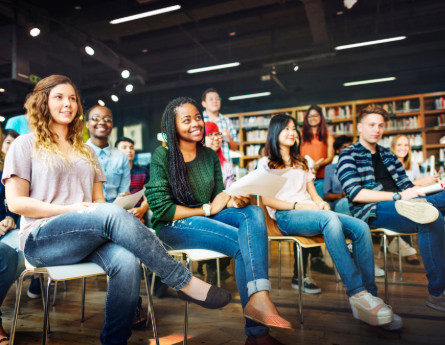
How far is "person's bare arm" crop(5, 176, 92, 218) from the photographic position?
4.23ft

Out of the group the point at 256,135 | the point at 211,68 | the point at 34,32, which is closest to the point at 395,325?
the point at 34,32

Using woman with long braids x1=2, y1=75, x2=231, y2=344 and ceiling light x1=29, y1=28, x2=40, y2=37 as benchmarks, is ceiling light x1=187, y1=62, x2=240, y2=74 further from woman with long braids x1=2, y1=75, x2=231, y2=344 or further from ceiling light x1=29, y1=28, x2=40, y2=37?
woman with long braids x1=2, y1=75, x2=231, y2=344

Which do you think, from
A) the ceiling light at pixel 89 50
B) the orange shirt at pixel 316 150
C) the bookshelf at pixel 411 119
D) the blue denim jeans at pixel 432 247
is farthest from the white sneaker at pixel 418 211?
the ceiling light at pixel 89 50

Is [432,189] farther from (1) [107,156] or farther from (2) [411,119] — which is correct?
(2) [411,119]

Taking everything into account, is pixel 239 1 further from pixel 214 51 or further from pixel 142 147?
pixel 142 147

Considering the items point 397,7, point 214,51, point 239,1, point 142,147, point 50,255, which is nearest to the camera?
point 50,255

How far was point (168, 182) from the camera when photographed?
1693 mm

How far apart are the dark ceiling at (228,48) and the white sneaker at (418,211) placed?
3.11m

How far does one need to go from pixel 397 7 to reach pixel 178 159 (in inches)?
160

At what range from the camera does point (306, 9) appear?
5520 millimetres

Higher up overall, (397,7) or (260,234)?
(397,7)

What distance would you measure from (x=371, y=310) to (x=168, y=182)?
3.64 ft

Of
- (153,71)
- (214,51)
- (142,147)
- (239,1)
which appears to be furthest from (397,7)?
(142,147)

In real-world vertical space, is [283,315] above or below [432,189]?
below
